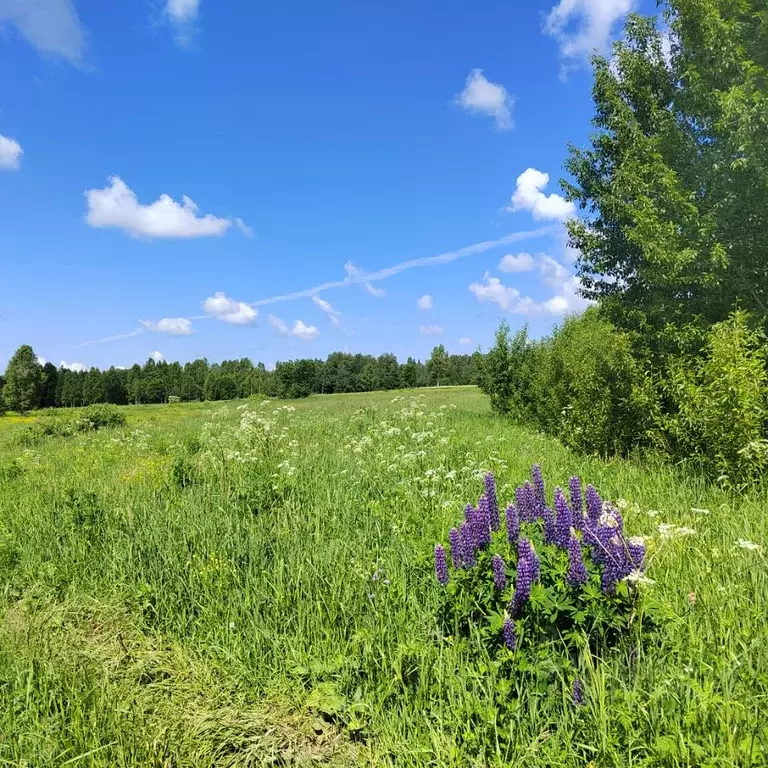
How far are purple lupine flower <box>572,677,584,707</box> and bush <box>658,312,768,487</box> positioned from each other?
14.8 ft

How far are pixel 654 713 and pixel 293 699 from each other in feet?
6.39

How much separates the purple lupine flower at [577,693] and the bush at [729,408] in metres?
4.51

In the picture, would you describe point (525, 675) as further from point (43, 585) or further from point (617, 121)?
point (617, 121)

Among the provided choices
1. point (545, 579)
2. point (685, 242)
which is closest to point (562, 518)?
point (545, 579)

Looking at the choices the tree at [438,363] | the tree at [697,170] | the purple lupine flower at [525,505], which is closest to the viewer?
the purple lupine flower at [525,505]

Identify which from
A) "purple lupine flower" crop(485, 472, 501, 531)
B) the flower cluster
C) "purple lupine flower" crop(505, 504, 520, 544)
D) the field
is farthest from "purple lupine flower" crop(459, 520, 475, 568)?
the field

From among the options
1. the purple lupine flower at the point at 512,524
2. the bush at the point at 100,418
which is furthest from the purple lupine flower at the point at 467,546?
the bush at the point at 100,418

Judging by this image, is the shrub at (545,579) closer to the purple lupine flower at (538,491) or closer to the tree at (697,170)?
the purple lupine flower at (538,491)

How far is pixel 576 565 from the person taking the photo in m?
2.47

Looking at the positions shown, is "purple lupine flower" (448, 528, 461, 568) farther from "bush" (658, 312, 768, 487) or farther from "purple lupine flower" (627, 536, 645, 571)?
"bush" (658, 312, 768, 487)

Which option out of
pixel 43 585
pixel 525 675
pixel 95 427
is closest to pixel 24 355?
pixel 95 427

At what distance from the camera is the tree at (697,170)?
24.0 feet

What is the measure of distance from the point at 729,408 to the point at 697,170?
15.0 ft

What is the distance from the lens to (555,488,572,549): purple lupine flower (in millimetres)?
2762
